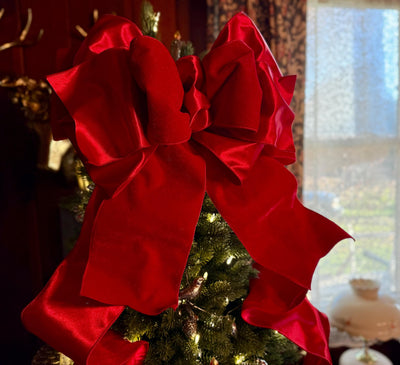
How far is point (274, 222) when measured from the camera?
555mm

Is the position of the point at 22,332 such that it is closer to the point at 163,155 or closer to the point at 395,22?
the point at 163,155

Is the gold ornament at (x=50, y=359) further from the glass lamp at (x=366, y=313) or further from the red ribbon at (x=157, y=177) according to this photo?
the glass lamp at (x=366, y=313)

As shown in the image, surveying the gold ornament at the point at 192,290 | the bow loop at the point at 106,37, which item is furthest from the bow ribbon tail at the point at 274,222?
the bow loop at the point at 106,37

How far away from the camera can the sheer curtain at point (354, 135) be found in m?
1.95

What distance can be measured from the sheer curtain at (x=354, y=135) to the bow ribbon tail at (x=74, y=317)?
1.68 metres

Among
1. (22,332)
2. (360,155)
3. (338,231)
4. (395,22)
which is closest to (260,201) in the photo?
(338,231)

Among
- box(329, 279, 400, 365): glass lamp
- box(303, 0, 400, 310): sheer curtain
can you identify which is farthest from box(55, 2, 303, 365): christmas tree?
box(303, 0, 400, 310): sheer curtain

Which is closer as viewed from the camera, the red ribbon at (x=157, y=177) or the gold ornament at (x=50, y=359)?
the red ribbon at (x=157, y=177)

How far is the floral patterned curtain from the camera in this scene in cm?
160

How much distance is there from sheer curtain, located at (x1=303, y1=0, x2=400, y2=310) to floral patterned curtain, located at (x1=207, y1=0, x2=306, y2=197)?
208 millimetres

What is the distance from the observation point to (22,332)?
1.47 meters

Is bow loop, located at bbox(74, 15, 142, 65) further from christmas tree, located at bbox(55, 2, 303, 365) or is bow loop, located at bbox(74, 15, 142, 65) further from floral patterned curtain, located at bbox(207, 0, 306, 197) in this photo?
floral patterned curtain, located at bbox(207, 0, 306, 197)

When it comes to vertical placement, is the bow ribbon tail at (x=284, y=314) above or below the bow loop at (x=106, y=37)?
below

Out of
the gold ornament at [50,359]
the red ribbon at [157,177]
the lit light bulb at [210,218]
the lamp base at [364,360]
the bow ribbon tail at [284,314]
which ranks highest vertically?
the red ribbon at [157,177]
